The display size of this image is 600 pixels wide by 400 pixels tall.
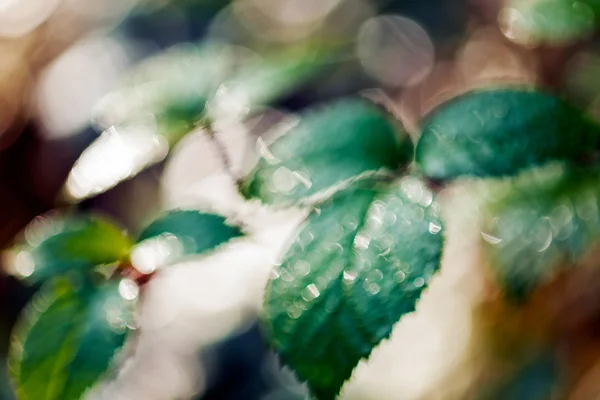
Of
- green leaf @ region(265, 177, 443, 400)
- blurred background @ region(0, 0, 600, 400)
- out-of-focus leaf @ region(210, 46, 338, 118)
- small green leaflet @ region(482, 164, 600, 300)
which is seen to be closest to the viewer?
green leaf @ region(265, 177, 443, 400)

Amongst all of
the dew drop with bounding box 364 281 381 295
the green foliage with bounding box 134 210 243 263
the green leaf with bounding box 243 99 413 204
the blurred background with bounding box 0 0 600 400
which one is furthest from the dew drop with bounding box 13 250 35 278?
the blurred background with bounding box 0 0 600 400

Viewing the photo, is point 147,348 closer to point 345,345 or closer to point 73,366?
point 73,366

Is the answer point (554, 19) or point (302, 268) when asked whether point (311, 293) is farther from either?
point (554, 19)

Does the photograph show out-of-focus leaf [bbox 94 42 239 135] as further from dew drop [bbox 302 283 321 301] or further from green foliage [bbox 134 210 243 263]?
dew drop [bbox 302 283 321 301]

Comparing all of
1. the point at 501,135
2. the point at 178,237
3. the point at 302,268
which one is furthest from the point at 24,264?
the point at 501,135

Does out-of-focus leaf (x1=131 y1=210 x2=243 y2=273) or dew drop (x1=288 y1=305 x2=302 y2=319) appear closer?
dew drop (x1=288 y1=305 x2=302 y2=319)
